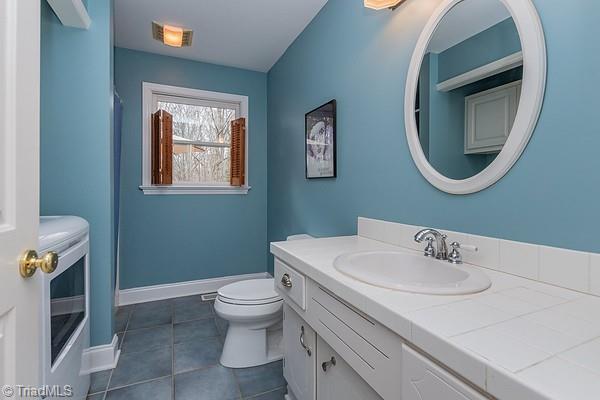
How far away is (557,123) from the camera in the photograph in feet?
2.81

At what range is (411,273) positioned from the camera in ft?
3.95

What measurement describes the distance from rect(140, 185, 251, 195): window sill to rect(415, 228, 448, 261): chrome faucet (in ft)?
7.71

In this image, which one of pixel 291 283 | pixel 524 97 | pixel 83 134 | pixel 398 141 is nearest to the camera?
pixel 524 97

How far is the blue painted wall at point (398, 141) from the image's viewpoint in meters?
0.82

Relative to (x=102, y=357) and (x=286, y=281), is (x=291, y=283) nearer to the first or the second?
(x=286, y=281)

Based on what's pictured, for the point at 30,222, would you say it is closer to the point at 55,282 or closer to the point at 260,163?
the point at 55,282

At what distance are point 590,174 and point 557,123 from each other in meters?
0.17

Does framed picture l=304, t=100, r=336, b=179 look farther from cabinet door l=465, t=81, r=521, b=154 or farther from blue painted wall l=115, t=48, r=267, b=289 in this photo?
blue painted wall l=115, t=48, r=267, b=289

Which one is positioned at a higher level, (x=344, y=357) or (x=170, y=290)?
(x=344, y=357)

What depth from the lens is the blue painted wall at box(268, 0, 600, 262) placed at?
816 mm

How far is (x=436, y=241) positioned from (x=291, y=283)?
0.63 meters

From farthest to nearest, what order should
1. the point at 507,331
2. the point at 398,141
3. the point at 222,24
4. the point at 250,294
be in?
the point at 222,24, the point at 250,294, the point at 398,141, the point at 507,331

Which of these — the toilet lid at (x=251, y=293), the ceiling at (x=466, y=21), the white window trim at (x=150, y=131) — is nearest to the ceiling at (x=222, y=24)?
the white window trim at (x=150, y=131)

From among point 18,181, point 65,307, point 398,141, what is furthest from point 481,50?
point 65,307
